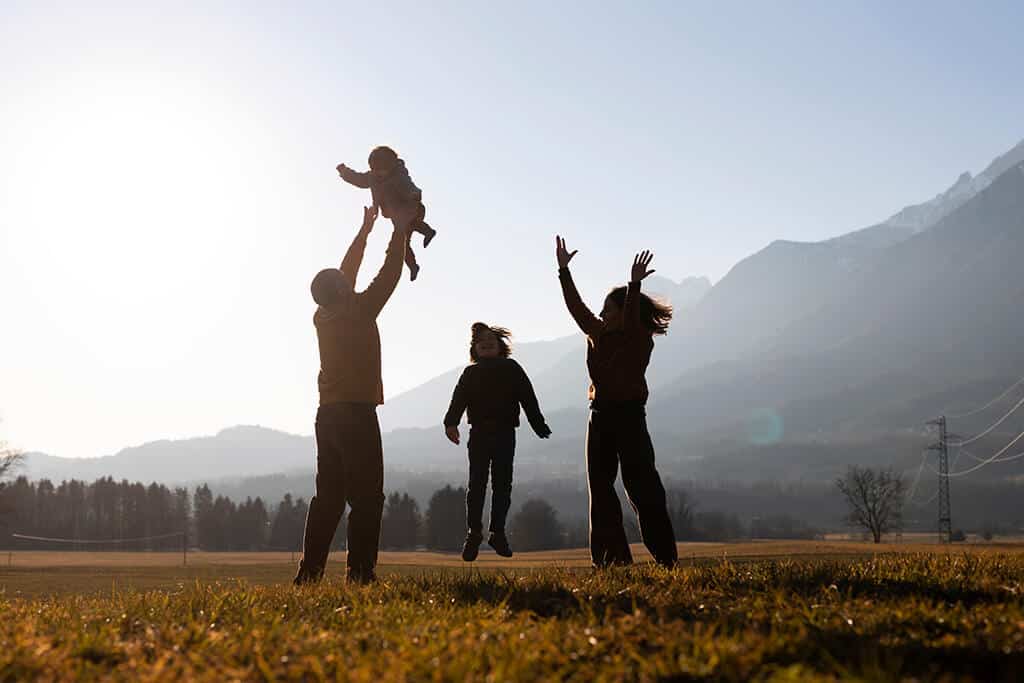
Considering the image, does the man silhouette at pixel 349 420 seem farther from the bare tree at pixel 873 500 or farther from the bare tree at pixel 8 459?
the bare tree at pixel 873 500

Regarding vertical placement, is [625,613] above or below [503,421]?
below

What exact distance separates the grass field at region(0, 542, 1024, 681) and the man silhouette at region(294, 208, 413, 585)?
5.63ft

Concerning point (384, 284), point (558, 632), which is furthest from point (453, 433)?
point (558, 632)

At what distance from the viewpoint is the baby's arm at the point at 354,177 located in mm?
10328

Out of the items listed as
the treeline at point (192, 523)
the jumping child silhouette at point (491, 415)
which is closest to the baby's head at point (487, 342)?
the jumping child silhouette at point (491, 415)

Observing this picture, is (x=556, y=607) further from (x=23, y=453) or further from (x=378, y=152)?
(x=23, y=453)

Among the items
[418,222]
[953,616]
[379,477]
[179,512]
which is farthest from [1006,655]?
[179,512]

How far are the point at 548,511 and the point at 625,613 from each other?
481ft

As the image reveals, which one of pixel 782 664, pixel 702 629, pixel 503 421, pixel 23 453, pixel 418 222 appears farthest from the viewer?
pixel 23 453

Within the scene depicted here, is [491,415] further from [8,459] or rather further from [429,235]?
[8,459]

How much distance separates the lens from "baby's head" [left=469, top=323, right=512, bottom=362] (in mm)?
12508

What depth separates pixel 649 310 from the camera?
1003 cm

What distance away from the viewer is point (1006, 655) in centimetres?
395

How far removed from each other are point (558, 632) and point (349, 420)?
15.5 feet
